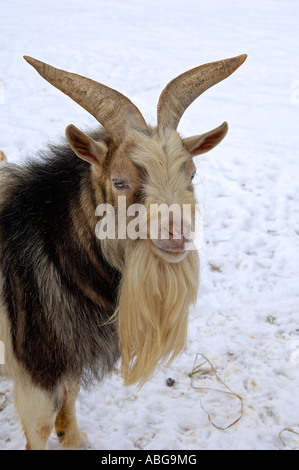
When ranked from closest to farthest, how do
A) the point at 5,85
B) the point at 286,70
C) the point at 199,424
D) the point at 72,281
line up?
the point at 72,281 < the point at 199,424 < the point at 5,85 < the point at 286,70

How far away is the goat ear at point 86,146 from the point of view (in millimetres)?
2447

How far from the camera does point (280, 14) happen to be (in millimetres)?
12461

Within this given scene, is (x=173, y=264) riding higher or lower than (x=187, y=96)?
lower

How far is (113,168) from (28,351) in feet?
3.94

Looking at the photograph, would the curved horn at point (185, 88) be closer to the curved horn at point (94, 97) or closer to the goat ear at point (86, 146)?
the curved horn at point (94, 97)

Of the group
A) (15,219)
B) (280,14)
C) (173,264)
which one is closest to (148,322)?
(173,264)

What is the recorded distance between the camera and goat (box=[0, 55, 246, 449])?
2.57 meters

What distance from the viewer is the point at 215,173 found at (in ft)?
21.4

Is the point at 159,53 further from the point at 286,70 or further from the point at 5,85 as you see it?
the point at 5,85

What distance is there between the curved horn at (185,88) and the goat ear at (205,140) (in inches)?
5.3

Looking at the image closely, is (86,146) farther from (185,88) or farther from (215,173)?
(215,173)

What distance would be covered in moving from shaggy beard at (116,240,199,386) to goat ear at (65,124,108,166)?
1.71 feet
